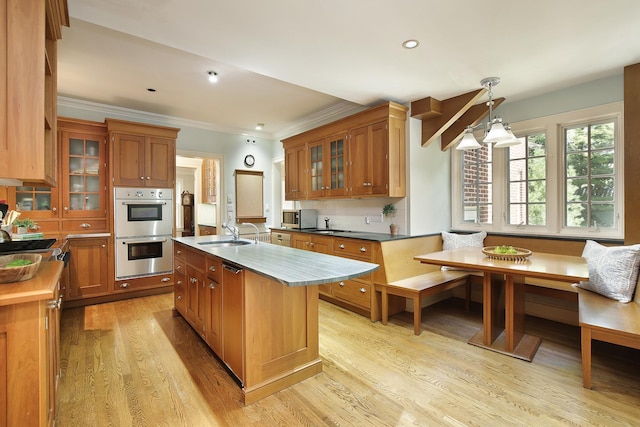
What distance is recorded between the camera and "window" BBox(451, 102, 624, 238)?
318 centimetres

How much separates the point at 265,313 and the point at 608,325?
7.33ft

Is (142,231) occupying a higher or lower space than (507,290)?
higher

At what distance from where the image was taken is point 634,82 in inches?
111

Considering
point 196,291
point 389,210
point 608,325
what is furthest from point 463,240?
point 196,291

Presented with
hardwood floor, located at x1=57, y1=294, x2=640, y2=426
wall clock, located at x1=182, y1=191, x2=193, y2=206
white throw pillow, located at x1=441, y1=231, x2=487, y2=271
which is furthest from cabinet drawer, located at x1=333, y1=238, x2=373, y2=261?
wall clock, located at x1=182, y1=191, x2=193, y2=206

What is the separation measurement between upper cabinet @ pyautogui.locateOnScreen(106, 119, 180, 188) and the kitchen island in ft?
7.79

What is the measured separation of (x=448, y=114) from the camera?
3650 mm

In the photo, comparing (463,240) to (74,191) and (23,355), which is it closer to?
(23,355)

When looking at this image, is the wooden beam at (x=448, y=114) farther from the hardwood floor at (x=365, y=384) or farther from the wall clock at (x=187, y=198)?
the wall clock at (x=187, y=198)

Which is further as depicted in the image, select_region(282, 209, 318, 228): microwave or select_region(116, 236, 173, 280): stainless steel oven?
select_region(282, 209, 318, 228): microwave

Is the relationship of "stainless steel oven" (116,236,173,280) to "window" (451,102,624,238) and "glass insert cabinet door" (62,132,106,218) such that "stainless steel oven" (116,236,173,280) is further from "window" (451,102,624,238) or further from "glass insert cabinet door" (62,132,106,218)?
"window" (451,102,624,238)

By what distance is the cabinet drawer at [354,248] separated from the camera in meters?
3.44

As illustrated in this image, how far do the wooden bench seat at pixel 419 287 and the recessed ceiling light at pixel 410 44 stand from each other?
2.13m

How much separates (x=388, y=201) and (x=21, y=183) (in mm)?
3403
